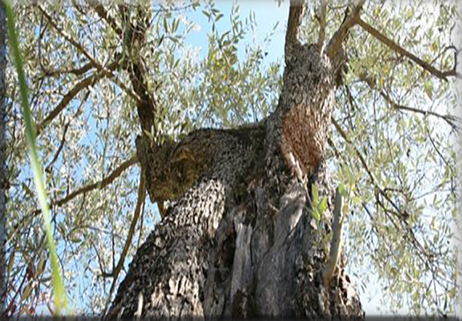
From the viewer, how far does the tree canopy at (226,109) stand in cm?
344

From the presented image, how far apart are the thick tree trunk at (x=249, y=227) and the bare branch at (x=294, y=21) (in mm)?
512

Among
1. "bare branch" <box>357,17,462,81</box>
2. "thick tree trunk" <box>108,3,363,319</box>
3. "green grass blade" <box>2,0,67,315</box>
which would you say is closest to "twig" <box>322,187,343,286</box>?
"thick tree trunk" <box>108,3,363,319</box>

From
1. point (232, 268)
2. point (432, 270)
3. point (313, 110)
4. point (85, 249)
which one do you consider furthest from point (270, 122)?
point (85, 249)

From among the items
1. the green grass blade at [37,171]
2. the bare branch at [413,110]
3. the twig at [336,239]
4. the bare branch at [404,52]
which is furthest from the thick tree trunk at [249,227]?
the green grass blade at [37,171]

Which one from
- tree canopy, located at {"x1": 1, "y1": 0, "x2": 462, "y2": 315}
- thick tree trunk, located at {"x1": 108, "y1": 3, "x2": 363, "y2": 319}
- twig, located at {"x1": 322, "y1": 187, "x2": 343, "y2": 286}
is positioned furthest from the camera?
tree canopy, located at {"x1": 1, "y1": 0, "x2": 462, "y2": 315}

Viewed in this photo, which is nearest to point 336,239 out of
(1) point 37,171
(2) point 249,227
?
Answer: (2) point 249,227

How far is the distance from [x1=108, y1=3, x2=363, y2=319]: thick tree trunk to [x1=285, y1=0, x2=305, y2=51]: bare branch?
1.68ft

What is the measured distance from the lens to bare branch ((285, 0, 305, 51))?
4.02m

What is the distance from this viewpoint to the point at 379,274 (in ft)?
12.9

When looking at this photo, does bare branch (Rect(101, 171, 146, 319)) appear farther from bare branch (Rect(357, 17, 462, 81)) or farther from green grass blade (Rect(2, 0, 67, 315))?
green grass blade (Rect(2, 0, 67, 315))

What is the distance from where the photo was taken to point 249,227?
7.73ft

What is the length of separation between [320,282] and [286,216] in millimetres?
517

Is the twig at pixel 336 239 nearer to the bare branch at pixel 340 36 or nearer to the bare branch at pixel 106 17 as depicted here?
the bare branch at pixel 106 17

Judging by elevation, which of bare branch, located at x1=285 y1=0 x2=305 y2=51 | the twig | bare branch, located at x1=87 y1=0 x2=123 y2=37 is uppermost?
bare branch, located at x1=285 y1=0 x2=305 y2=51
